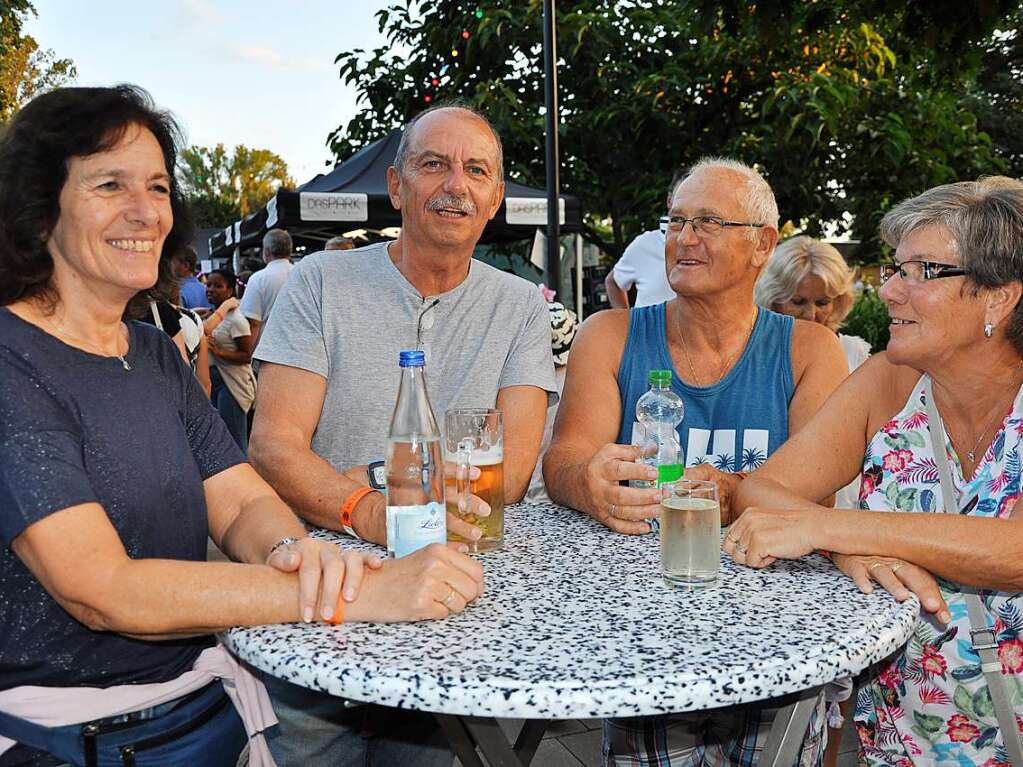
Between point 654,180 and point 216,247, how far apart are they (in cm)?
1127

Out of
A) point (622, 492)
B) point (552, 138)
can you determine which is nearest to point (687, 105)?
point (552, 138)

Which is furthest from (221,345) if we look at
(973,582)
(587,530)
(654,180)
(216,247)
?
(216,247)

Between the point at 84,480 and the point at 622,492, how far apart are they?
1.04m

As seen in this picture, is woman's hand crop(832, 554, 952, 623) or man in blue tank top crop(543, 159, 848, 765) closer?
woman's hand crop(832, 554, 952, 623)

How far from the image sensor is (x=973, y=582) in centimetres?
167

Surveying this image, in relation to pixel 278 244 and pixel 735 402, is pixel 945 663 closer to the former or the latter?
pixel 735 402

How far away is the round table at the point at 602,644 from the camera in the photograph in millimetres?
1128

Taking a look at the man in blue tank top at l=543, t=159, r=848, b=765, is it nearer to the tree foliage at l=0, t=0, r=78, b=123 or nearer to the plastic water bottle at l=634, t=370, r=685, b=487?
the plastic water bottle at l=634, t=370, r=685, b=487

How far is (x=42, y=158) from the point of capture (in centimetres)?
157

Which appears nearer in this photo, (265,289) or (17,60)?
(265,289)

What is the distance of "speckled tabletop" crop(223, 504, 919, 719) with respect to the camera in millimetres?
1128

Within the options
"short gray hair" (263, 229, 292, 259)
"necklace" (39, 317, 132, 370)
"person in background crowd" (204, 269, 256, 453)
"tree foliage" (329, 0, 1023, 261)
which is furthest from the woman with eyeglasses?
"tree foliage" (329, 0, 1023, 261)

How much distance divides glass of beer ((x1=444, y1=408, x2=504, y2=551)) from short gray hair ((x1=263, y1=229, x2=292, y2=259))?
22.3 ft

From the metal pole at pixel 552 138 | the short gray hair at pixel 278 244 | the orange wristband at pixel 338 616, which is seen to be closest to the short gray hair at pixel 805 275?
the metal pole at pixel 552 138
